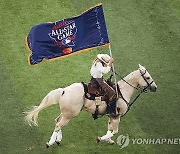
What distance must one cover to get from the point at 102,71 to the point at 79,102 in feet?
2.96

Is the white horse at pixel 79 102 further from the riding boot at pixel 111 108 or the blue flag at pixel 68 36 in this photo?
the blue flag at pixel 68 36

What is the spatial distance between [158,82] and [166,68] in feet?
2.40

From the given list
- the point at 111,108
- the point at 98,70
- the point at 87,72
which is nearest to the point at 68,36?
the point at 98,70

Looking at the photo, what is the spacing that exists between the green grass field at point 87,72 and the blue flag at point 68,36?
2221mm

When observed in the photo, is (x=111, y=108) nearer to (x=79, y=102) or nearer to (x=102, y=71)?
(x=79, y=102)

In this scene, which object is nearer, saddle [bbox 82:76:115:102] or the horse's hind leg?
saddle [bbox 82:76:115:102]

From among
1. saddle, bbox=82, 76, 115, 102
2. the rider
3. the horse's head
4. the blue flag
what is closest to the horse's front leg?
the rider

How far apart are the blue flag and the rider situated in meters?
0.36

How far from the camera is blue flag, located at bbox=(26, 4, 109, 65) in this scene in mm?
11945

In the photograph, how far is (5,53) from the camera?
15.6m

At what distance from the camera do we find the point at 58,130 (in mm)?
12570

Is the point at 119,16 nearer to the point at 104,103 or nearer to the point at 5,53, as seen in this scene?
the point at 5,53

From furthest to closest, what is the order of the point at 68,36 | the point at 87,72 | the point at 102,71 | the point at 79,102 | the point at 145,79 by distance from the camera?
the point at 87,72
the point at 145,79
the point at 79,102
the point at 68,36
the point at 102,71

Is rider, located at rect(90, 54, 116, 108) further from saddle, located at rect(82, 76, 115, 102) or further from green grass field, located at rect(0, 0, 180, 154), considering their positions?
Answer: green grass field, located at rect(0, 0, 180, 154)
